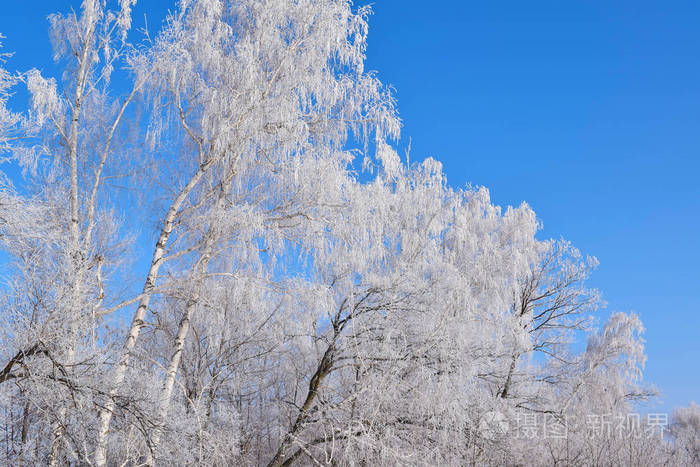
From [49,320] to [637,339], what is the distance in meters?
15.2

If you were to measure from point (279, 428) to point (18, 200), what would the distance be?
4966 millimetres

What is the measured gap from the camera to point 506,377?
10.1 metres

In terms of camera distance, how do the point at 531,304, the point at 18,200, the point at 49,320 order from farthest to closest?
the point at 531,304 < the point at 18,200 < the point at 49,320

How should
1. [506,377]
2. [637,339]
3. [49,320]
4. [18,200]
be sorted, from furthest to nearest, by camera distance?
[637,339], [506,377], [18,200], [49,320]

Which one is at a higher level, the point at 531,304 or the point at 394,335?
the point at 531,304

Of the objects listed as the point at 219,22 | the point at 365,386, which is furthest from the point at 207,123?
the point at 365,386

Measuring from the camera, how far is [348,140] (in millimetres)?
8555

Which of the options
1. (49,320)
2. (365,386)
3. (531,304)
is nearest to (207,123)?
(49,320)

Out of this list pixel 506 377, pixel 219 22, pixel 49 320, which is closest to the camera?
pixel 49 320

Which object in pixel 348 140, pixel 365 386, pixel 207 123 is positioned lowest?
pixel 365 386

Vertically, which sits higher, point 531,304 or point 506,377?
point 531,304

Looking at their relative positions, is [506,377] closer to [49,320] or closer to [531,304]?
[531,304]

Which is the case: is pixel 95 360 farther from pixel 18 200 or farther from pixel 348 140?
pixel 348 140

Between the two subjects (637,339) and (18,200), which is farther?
(637,339)
